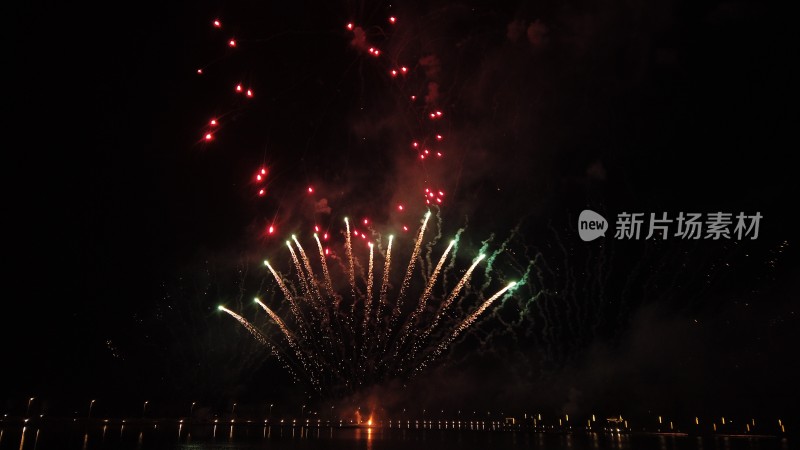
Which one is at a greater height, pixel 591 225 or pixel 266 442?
pixel 591 225

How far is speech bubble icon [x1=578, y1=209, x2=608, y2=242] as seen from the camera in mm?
23312

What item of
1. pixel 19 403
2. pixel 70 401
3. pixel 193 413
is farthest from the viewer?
pixel 193 413

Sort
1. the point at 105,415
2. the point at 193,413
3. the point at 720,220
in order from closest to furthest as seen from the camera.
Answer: the point at 720,220 → the point at 105,415 → the point at 193,413

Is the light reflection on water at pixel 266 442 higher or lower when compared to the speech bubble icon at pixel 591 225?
lower

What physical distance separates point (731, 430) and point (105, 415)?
78571mm

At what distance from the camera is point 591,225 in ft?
76.7

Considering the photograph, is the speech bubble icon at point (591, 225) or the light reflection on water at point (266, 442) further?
the light reflection on water at point (266, 442)

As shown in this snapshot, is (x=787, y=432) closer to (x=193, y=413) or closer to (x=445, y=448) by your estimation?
(x=445, y=448)

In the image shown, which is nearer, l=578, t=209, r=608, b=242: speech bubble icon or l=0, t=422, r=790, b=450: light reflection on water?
l=578, t=209, r=608, b=242: speech bubble icon

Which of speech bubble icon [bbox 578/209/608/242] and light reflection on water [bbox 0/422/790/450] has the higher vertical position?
speech bubble icon [bbox 578/209/608/242]

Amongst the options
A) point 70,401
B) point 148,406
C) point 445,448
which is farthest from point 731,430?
point 70,401

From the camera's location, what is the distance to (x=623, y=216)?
21875 mm

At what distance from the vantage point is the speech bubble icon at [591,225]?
2331 cm

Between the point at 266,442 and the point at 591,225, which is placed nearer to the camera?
the point at 591,225
